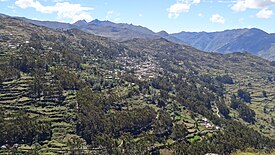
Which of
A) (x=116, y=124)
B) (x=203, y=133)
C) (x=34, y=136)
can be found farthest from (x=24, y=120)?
(x=203, y=133)

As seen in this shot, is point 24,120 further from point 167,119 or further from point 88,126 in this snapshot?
point 167,119

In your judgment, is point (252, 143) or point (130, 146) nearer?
point (130, 146)

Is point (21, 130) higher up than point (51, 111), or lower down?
higher up

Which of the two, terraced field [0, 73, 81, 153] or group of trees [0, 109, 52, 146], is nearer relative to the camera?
group of trees [0, 109, 52, 146]

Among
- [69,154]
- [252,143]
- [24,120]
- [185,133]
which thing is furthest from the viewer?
[185,133]

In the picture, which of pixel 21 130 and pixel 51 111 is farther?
pixel 51 111

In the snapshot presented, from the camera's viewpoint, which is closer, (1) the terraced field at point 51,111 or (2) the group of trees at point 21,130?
(2) the group of trees at point 21,130

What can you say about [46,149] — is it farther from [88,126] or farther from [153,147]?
[153,147]

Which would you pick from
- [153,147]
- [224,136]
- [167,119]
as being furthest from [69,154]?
[224,136]

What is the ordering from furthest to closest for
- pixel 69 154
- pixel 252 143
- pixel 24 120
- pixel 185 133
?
pixel 185 133, pixel 252 143, pixel 24 120, pixel 69 154
